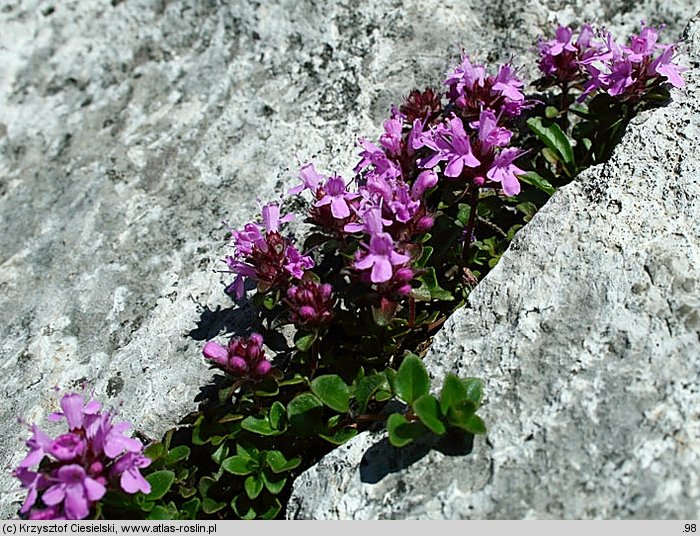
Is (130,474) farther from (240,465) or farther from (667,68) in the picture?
(667,68)

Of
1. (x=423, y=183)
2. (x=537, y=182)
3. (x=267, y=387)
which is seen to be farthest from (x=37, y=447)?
(x=537, y=182)

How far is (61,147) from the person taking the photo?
4098 mm

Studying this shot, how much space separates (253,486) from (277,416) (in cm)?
27

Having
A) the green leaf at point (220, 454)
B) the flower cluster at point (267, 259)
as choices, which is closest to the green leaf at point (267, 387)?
the green leaf at point (220, 454)

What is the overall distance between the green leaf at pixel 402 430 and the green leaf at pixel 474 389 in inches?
7.0

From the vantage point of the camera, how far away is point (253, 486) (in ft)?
8.44

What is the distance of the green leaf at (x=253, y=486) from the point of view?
2547 millimetres

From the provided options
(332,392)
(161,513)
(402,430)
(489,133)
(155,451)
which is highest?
(489,133)

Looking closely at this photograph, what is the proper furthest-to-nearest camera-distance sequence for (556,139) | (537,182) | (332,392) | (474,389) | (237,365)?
(556,139), (537,182), (237,365), (332,392), (474,389)

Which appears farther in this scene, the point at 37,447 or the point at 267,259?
the point at 267,259

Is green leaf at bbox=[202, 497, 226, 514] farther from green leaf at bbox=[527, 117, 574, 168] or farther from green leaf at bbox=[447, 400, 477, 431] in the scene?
green leaf at bbox=[527, 117, 574, 168]

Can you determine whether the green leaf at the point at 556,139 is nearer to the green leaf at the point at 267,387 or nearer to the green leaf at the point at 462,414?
the green leaf at the point at 462,414

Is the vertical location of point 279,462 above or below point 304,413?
below

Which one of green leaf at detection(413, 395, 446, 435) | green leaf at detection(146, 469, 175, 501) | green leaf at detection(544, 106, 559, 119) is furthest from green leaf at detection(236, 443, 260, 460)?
green leaf at detection(544, 106, 559, 119)
